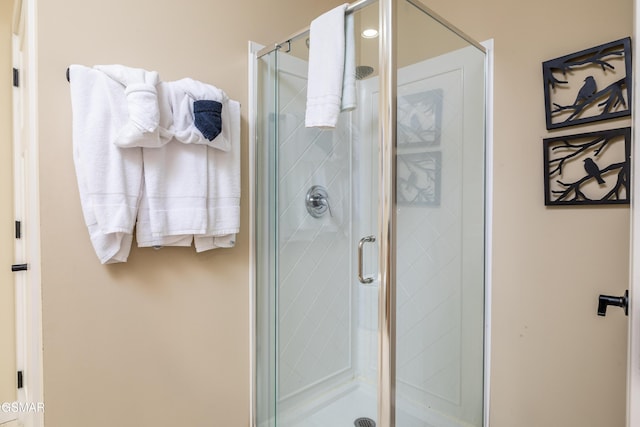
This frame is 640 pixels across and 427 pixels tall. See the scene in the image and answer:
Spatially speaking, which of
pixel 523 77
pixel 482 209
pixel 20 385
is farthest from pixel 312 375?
pixel 523 77

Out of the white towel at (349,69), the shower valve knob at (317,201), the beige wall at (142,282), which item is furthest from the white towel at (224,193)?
the white towel at (349,69)

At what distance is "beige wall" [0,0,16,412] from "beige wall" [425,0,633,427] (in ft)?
7.96

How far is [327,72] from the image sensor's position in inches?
51.6

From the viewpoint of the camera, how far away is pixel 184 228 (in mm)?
1417

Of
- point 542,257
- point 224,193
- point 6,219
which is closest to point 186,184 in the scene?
point 224,193

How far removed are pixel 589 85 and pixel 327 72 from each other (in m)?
1.04

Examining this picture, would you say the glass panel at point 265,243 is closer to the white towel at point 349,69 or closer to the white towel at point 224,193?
the white towel at point 224,193

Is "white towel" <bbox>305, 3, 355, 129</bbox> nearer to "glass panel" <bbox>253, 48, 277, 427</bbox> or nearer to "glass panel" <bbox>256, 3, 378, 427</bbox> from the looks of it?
"glass panel" <bbox>256, 3, 378, 427</bbox>

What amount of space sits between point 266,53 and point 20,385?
213 cm

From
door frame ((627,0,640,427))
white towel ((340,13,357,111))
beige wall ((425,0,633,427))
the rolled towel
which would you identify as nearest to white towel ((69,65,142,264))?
the rolled towel

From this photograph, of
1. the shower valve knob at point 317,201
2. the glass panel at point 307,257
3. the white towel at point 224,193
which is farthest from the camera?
the shower valve knob at point 317,201

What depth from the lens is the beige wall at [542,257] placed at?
1.38m

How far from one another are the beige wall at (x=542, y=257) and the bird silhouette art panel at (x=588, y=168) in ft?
0.14

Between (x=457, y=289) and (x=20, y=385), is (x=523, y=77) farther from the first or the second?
(x=20, y=385)
